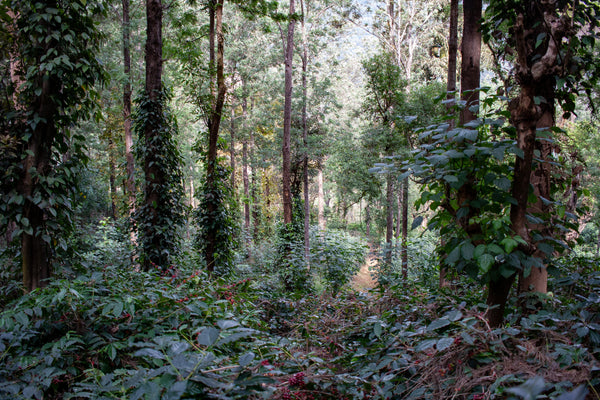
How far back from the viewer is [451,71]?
23.4 feet

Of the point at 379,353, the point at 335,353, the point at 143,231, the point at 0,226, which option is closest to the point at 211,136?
the point at 143,231

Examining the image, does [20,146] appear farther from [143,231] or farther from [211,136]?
[211,136]

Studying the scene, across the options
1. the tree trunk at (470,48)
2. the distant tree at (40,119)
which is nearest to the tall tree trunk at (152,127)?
the distant tree at (40,119)

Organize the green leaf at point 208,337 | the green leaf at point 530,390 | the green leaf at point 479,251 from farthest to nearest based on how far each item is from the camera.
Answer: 1. the green leaf at point 479,251
2. the green leaf at point 208,337
3. the green leaf at point 530,390

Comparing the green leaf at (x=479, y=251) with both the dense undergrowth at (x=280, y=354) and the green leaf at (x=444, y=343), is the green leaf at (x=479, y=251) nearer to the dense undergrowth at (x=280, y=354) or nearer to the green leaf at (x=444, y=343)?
the dense undergrowth at (x=280, y=354)

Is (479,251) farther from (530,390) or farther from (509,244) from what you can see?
(530,390)

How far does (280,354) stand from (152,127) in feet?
16.0

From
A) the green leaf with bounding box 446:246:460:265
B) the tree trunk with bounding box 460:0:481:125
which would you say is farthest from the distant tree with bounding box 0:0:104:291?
the tree trunk with bounding box 460:0:481:125

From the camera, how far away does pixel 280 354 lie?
2.01m

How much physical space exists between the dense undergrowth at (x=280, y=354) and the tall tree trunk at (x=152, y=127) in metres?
2.88

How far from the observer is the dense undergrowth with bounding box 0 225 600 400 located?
119 centimetres

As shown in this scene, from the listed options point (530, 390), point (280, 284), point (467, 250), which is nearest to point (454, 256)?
point (467, 250)

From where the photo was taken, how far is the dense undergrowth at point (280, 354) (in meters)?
1.19

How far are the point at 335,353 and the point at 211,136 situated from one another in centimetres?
589
